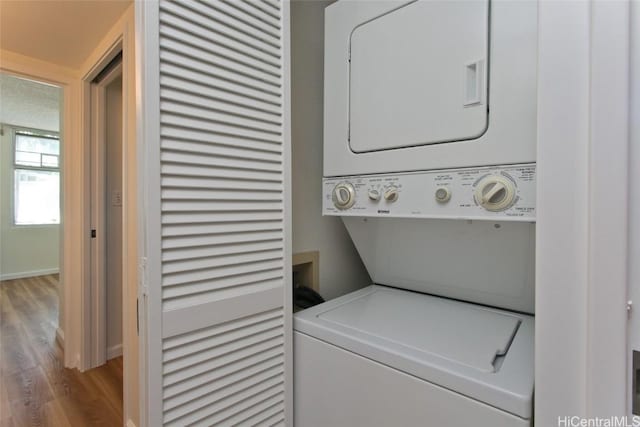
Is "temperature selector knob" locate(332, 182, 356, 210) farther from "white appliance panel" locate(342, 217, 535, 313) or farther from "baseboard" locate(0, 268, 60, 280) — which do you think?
"baseboard" locate(0, 268, 60, 280)

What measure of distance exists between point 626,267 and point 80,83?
3.76 metres

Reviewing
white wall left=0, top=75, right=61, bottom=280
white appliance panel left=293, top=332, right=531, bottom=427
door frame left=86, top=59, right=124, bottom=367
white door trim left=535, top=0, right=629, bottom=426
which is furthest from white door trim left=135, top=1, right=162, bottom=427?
white wall left=0, top=75, right=61, bottom=280

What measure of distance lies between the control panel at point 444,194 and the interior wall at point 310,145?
12.9 inches

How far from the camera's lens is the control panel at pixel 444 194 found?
96 centimetres

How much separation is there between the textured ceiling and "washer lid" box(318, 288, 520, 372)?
148 inches

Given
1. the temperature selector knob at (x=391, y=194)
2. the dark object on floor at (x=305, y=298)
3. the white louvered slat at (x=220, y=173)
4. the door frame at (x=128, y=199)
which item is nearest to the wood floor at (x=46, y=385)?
the door frame at (x=128, y=199)

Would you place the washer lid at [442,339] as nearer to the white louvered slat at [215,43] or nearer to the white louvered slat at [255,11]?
the white louvered slat at [215,43]

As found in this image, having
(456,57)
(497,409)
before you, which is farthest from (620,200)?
(456,57)

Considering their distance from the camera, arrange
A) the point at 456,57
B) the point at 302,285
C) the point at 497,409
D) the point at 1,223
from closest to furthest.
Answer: the point at 497,409, the point at 456,57, the point at 302,285, the point at 1,223

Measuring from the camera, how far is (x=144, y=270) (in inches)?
39.1

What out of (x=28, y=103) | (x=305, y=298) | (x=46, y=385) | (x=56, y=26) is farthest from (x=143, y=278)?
(x=28, y=103)

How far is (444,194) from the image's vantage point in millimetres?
1104

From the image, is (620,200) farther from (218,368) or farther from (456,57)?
(218,368)

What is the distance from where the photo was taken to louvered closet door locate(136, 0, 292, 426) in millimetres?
973
